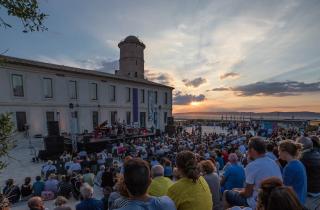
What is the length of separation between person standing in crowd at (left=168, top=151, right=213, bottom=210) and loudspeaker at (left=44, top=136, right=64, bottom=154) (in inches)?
585

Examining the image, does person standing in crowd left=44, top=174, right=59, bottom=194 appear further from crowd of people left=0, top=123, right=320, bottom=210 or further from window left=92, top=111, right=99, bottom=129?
window left=92, top=111, right=99, bottom=129

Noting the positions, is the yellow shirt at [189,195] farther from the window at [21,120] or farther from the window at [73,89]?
the window at [73,89]

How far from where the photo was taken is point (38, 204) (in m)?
3.69

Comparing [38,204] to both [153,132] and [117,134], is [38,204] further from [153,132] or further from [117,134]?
[153,132]

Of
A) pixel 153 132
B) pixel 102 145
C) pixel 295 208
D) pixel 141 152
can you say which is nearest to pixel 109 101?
pixel 153 132

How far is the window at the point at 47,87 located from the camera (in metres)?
22.6

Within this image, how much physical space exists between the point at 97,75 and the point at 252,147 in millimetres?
26282

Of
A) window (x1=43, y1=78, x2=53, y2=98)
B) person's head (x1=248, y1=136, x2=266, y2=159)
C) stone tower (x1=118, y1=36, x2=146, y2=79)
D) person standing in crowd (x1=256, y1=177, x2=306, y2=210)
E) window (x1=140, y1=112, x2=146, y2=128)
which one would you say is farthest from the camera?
stone tower (x1=118, y1=36, x2=146, y2=79)

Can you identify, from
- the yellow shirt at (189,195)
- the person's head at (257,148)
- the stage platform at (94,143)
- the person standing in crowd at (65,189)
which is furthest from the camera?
the stage platform at (94,143)

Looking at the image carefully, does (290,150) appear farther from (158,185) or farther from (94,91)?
(94,91)

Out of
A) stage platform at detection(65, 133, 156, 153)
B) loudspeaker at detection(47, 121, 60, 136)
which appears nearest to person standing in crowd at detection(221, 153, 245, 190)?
stage platform at detection(65, 133, 156, 153)

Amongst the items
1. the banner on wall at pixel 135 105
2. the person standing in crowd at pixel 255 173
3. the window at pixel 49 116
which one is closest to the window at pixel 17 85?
the window at pixel 49 116

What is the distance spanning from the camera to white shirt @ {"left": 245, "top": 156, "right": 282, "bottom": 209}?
9.34 feet

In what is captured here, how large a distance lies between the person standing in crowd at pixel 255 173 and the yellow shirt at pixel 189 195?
2.37 ft
